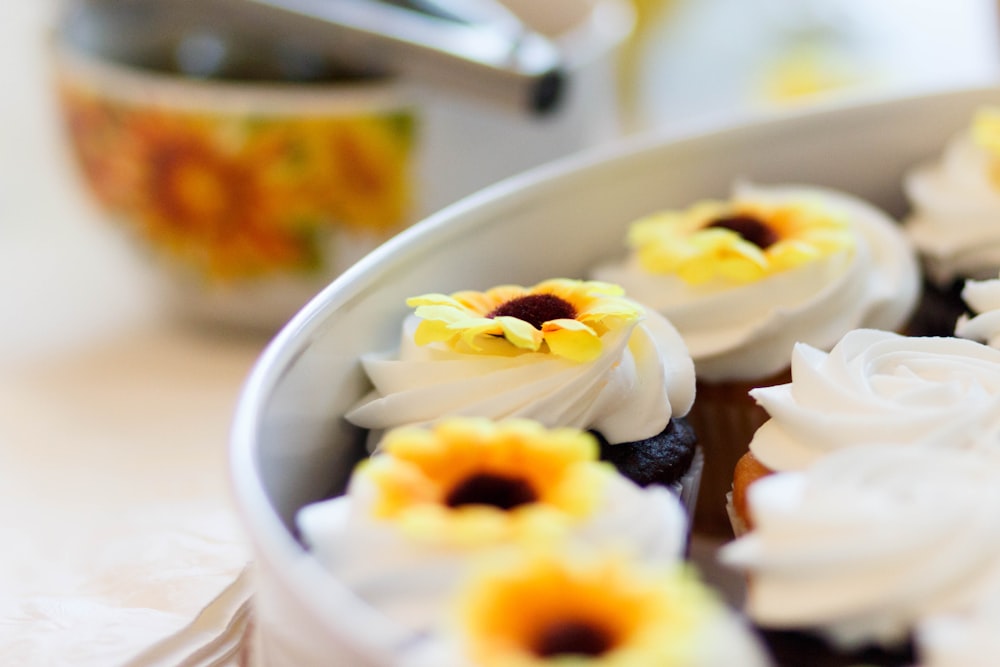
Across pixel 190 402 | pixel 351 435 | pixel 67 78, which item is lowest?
pixel 190 402

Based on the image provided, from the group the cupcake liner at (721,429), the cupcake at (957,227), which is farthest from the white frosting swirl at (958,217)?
the cupcake liner at (721,429)

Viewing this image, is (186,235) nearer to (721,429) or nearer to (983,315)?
(721,429)

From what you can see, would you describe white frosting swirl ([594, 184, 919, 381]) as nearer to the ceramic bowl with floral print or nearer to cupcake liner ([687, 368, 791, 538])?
cupcake liner ([687, 368, 791, 538])

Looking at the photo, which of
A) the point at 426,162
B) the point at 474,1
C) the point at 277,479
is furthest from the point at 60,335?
the point at 277,479

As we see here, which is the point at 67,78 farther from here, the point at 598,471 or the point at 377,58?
the point at 598,471

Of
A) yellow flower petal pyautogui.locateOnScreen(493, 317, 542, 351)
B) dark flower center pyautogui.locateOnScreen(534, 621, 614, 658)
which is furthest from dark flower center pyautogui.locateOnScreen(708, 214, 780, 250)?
Answer: dark flower center pyautogui.locateOnScreen(534, 621, 614, 658)
